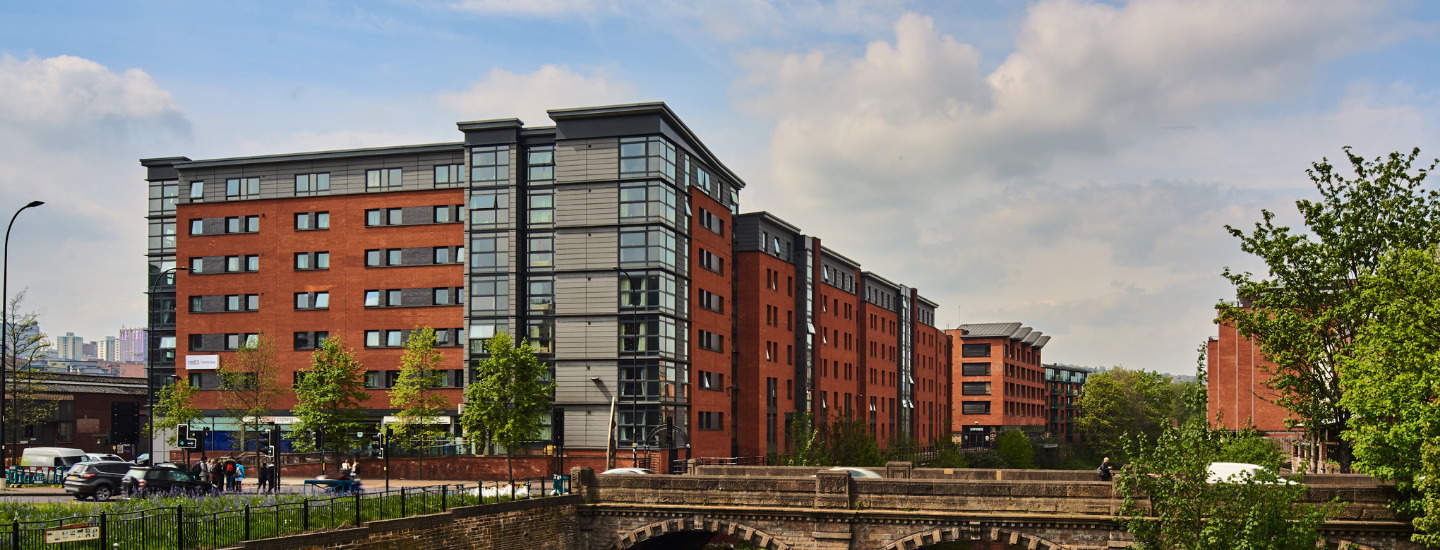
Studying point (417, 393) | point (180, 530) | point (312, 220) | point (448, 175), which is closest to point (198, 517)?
point (180, 530)

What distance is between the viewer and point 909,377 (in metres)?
116

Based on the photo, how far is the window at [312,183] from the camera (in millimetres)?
67219

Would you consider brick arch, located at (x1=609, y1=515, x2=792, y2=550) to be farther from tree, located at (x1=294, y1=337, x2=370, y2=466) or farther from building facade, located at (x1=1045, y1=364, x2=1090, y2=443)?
building facade, located at (x1=1045, y1=364, x2=1090, y2=443)

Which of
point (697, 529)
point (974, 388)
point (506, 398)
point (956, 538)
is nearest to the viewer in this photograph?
point (956, 538)

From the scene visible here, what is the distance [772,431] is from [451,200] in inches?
1049

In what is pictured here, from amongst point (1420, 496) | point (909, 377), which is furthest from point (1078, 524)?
point (909, 377)

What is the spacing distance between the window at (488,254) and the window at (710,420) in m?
13.9

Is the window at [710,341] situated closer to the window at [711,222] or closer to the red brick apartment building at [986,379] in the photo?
the window at [711,222]

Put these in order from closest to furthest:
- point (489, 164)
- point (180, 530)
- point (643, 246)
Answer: point (180, 530), point (643, 246), point (489, 164)

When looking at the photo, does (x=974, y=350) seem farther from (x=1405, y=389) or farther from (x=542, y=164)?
(x=1405, y=389)

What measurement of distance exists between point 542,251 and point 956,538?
31.9m

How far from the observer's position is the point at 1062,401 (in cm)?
18738

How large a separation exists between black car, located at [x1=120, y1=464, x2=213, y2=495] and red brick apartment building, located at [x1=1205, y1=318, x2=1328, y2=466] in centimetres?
4668

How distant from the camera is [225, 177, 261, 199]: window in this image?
6862 cm
